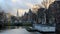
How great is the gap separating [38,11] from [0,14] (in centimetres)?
2022

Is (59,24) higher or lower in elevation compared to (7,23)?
higher

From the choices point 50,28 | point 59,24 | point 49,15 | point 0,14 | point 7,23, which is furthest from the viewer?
point 7,23

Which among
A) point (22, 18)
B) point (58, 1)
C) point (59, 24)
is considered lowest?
point (22, 18)

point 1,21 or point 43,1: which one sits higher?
point 43,1

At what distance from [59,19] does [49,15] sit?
48.4 feet

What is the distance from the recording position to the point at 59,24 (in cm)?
3781

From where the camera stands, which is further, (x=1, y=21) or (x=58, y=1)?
(x=1, y=21)

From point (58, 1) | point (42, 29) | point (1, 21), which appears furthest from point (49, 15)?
point (1, 21)

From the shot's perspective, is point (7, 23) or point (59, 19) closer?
point (59, 19)

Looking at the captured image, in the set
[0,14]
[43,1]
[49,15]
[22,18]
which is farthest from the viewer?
[22,18]

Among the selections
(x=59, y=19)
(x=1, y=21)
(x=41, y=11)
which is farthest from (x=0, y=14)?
(x=59, y=19)

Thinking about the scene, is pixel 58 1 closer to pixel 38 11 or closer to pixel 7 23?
pixel 38 11

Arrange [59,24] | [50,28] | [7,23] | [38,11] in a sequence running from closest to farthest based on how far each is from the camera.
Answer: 1. [50,28]
2. [59,24]
3. [38,11]
4. [7,23]

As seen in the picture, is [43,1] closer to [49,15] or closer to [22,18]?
[49,15]
